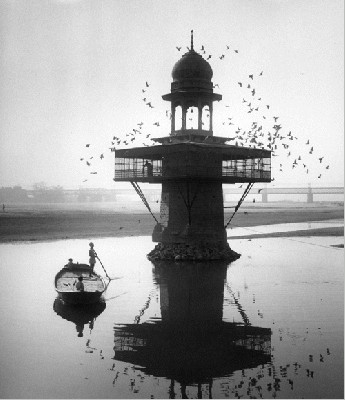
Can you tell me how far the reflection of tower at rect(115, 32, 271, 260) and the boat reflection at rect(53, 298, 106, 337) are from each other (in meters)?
15.2

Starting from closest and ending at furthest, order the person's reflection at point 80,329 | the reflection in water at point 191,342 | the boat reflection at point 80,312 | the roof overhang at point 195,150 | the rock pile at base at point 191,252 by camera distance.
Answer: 1. the reflection in water at point 191,342
2. the person's reflection at point 80,329
3. the boat reflection at point 80,312
4. the roof overhang at point 195,150
5. the rock pile at base at point 191,252

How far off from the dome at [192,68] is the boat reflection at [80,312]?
75.9ft

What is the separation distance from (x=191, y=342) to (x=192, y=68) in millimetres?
28795

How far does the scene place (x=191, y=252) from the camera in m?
41.2

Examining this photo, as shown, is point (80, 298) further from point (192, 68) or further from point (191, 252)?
point (192, 68)

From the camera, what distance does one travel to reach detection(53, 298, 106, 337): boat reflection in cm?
2309

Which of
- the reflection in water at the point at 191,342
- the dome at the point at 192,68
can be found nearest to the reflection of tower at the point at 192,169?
the dome at the point at 192,68

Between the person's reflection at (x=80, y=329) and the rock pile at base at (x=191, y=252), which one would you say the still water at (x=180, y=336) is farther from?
the rock pile at base at (x=191, y=252)

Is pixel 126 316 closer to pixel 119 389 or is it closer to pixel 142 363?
pixel 142 363

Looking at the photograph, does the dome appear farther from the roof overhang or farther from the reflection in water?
the reflection in water

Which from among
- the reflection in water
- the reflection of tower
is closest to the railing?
the reflection of tower

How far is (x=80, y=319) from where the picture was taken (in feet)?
77.8

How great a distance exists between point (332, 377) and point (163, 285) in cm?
1684

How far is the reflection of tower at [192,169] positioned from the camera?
40562mm
